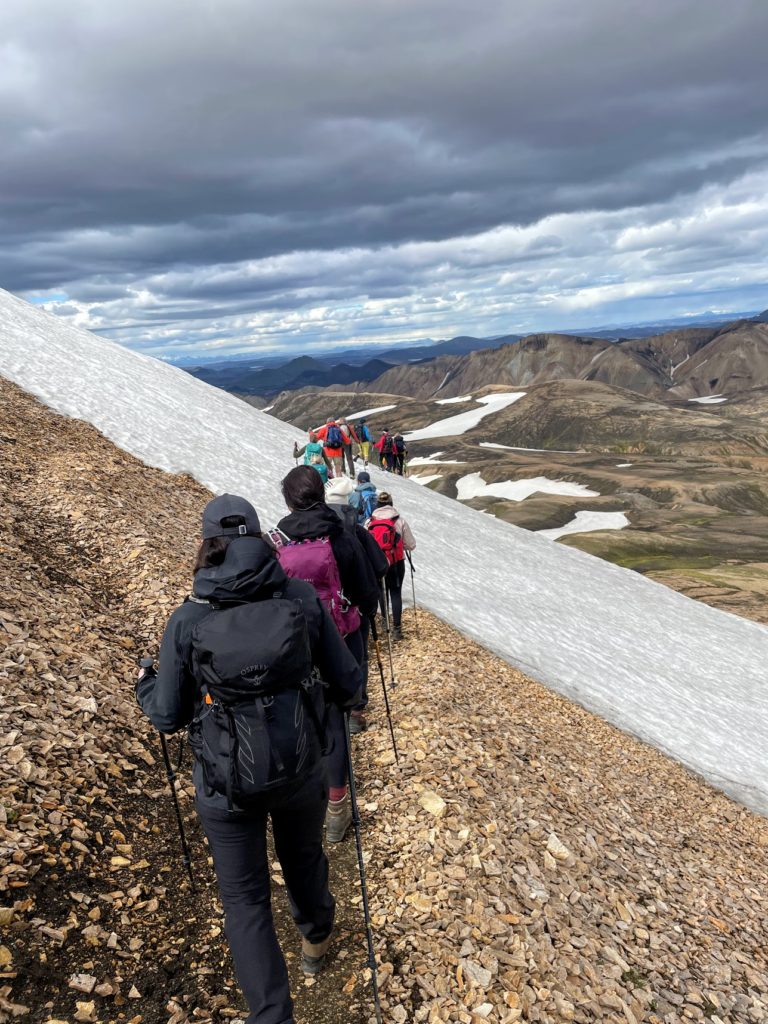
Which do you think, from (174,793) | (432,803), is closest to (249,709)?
(174,793)

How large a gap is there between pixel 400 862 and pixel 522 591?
63.9 ft

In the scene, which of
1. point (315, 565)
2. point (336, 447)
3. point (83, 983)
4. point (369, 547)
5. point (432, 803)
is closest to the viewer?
point (83, 983)

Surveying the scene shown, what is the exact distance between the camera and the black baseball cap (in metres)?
4.86

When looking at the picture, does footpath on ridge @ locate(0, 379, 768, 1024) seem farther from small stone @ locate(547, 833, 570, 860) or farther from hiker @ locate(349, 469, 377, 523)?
hiker @ locate(349, 469, 377, 523)

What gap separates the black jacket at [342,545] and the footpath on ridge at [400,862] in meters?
3.61

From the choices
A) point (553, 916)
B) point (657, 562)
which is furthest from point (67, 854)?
point (657, 562)

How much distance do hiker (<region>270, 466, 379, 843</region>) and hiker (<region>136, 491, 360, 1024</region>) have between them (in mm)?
2007

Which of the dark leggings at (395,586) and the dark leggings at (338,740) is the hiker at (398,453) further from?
the dark leggings at (338,740)

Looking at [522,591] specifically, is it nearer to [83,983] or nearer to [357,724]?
[357,724]

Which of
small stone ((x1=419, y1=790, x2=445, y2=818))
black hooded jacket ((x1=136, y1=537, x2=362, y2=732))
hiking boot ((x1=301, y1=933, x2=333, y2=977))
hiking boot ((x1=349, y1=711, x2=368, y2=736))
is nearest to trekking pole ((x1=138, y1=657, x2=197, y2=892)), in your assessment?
black hooded jacket ((x1=136, y1=537, x2=362, y2=732))

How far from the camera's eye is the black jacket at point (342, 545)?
7.14 meters

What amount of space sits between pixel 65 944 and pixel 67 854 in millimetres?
1002

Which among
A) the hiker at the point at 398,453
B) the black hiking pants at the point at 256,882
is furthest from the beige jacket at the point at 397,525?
the hiker at the point at 398,453

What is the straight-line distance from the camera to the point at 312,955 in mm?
6195
